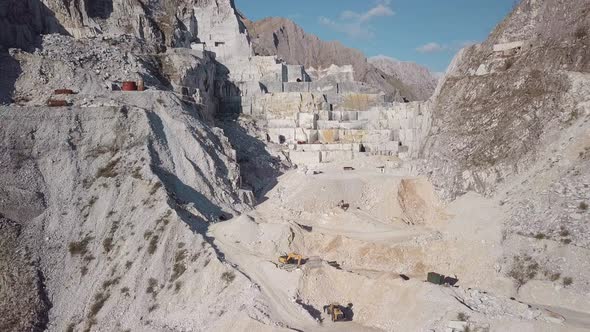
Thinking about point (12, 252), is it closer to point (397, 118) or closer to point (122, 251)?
point (122, 251)

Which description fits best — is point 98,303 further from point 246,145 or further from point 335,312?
point 246,145

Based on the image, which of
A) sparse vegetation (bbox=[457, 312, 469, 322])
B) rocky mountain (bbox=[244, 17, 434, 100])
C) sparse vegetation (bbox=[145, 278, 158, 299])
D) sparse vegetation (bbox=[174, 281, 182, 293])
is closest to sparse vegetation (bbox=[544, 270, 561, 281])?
sparse vegetation (bbox=[457, 312, 469, 322])

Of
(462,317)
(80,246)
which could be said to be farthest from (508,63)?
(80,246)

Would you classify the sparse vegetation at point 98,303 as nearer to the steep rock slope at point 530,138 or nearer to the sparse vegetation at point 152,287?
the sparse vegetation at point 152,287

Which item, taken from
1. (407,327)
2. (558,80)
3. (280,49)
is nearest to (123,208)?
(407,327)

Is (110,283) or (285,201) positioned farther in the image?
(285,201)

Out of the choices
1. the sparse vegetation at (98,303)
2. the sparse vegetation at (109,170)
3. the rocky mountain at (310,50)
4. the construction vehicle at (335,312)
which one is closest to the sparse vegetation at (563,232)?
the construction vehicle at (335,312)
